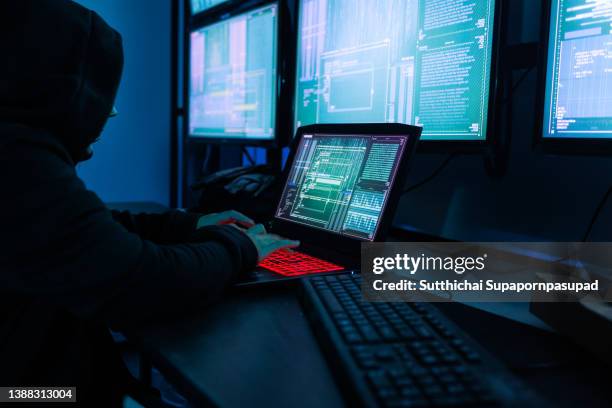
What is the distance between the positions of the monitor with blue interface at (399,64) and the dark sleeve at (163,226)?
1.41 feet

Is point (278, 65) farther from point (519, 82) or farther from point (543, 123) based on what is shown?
point (543, 123)

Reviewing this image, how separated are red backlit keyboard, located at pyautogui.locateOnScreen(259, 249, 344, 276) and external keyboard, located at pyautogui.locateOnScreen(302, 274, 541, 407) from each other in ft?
0.61

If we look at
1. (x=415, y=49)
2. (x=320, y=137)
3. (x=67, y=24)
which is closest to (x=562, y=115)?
(x=415, y=49)

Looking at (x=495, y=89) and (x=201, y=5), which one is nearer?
(x=495, y=89)

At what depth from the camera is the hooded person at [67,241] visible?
0.51 meters

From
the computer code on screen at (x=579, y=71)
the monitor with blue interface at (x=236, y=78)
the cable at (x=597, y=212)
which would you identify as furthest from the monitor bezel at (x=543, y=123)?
the monitor with blue interface at (x=236, y=78)

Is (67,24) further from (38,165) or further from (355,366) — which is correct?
(355,366)

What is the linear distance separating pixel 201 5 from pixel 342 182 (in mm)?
1280

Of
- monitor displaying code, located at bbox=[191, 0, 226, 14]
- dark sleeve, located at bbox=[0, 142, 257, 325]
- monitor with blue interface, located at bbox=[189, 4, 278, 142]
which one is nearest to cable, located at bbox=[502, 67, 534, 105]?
monitor with blue interface, located at bbox=[189, 4, 278, 142]

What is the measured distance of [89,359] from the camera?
666 mm

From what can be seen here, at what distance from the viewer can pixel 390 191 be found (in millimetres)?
812

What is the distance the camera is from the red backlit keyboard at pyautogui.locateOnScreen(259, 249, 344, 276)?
2.52 feet

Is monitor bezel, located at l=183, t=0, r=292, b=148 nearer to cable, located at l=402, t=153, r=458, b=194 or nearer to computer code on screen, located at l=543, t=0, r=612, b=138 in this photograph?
cable, located at l=402, t=153, r=458, b=194

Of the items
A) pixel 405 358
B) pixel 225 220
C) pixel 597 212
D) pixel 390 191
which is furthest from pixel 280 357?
pixel 597 212
